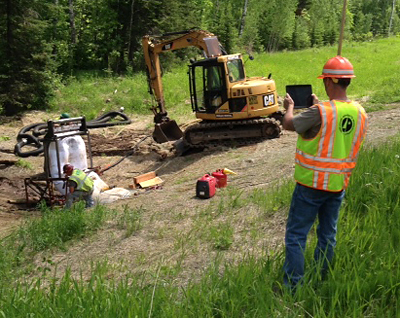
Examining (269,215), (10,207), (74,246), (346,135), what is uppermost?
(346,135)

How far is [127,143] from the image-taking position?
53.4ft

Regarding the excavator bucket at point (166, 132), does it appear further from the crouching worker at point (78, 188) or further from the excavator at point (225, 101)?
the crouching worker at point (78, 188)

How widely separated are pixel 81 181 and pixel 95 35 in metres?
21.3

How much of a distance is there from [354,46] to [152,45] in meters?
35.3

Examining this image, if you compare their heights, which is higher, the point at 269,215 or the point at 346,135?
the point at 346,135

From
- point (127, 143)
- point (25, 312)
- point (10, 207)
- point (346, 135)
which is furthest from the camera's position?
point (127, 143)

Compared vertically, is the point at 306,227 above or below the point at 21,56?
below

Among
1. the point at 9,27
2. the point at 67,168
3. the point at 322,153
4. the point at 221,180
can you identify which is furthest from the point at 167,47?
→ the point at 322,153

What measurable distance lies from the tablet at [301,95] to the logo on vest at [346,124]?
2.59ft

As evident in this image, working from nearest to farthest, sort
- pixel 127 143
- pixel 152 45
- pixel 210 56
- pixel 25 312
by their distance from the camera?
1. pixel 25 312
2. pixel 210 56
3. pixel 152 45
4. pixel 127 143

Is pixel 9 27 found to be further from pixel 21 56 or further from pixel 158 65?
pixel 158 65

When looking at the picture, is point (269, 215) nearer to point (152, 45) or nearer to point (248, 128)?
point (248, 128)

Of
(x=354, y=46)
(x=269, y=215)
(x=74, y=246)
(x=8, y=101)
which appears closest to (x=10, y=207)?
(x=74, y=246)

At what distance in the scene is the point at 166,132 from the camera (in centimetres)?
1539
